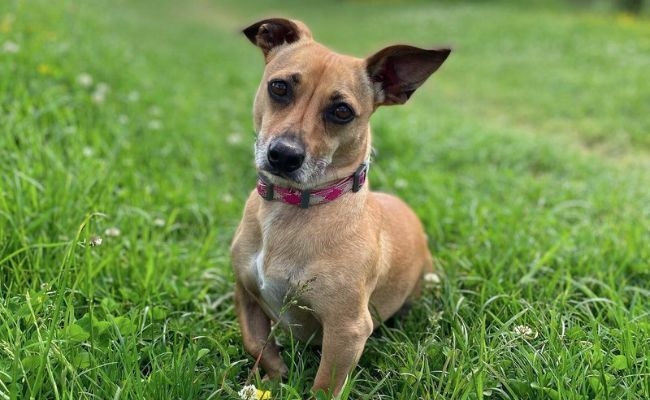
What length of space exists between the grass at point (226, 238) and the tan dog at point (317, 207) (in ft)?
0.70

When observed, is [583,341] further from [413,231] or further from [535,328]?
[413,231]

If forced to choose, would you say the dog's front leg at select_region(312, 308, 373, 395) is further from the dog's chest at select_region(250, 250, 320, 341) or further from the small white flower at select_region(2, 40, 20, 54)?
the small white flower at select_region(2, 40, 20, 54)

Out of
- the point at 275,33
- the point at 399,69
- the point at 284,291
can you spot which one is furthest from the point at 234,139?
the point at 284,291

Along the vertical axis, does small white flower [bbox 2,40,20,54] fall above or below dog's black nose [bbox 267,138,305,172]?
below

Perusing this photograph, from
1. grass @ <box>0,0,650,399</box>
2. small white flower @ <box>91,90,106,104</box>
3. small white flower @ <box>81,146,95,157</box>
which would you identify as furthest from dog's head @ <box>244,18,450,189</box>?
small white flower @ <box>91,90,106,104</box>

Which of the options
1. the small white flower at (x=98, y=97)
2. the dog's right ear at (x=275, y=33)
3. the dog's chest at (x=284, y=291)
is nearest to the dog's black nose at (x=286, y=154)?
the dog's chest at (x=284, y=291)

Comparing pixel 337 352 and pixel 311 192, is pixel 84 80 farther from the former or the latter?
pixel 337 352

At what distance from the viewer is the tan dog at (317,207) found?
2557mm

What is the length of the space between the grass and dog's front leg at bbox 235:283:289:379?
10 cm

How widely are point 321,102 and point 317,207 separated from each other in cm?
46

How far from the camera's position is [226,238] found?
14.1 feet

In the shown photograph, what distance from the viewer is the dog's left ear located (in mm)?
2787

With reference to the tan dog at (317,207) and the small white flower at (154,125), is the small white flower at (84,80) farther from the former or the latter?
the tan dog at (317,207)

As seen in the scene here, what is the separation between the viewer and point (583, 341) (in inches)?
108
